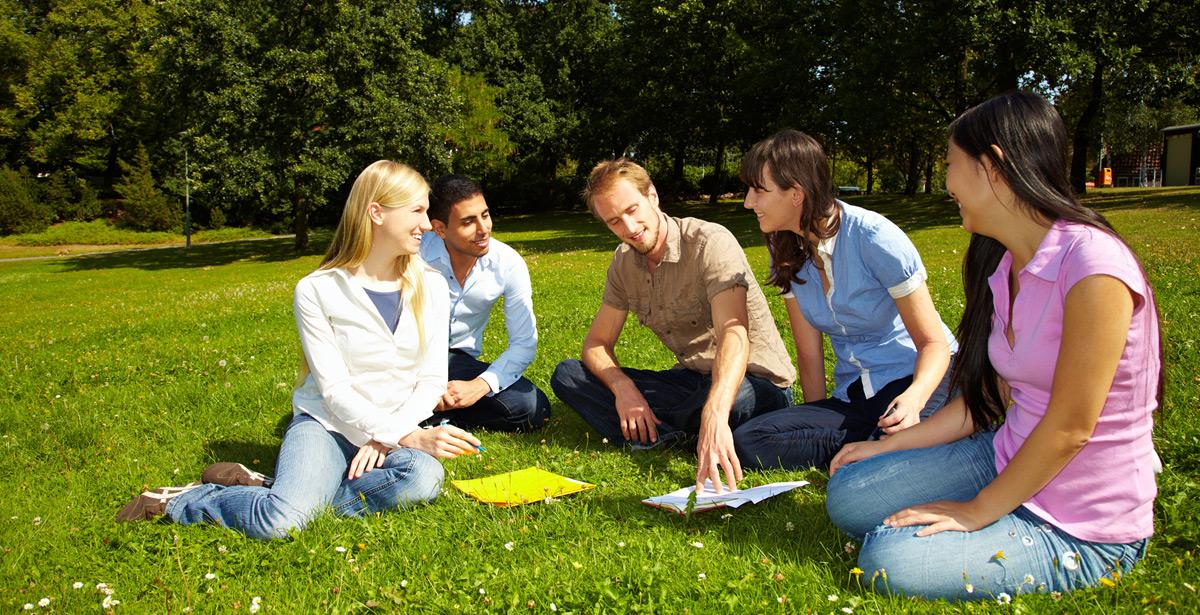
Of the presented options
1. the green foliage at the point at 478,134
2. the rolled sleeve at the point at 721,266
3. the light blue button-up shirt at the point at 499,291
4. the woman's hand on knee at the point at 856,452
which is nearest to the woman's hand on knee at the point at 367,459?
the light blue button-up shirt at the point at 499,291

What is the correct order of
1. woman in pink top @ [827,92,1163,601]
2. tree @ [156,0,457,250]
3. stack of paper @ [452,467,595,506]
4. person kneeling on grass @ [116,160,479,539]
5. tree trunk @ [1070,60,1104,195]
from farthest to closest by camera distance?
1. tree trunk @ [1070,60,1104,195]
2. tree @ [156,0,457,250]
3. stack of paper @ [452,467,595,506]
4. person kneeling on grass @ [116,160,479,539]
5. woman in pink top @ [827,92,1163,601]

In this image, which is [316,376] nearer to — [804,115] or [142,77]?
[804,115]

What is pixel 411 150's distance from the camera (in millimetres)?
30234

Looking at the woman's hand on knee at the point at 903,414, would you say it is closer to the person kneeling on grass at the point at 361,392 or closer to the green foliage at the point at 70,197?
the person kneeling on grass at the point at 361,392

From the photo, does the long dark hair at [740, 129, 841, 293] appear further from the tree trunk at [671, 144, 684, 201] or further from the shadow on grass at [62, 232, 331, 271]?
the tree trunk at [671, 144, 684, 201]

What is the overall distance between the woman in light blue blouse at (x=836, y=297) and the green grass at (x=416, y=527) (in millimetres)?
253

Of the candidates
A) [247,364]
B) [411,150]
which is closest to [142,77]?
[411,150]

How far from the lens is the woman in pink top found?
2.78 m

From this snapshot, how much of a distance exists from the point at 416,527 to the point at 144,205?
4860 cm

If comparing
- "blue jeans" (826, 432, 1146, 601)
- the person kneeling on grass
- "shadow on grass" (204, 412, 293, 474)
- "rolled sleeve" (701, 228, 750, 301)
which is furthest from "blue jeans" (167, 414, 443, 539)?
"blue jeans" (826, 432, 1146, 601)

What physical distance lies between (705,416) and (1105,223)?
1.94 meters

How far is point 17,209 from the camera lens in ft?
144

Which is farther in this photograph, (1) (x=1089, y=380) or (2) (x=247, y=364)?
(2) (x=247, y=364)

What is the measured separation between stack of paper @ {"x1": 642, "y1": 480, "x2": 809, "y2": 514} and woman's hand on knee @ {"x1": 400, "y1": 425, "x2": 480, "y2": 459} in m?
1.05
